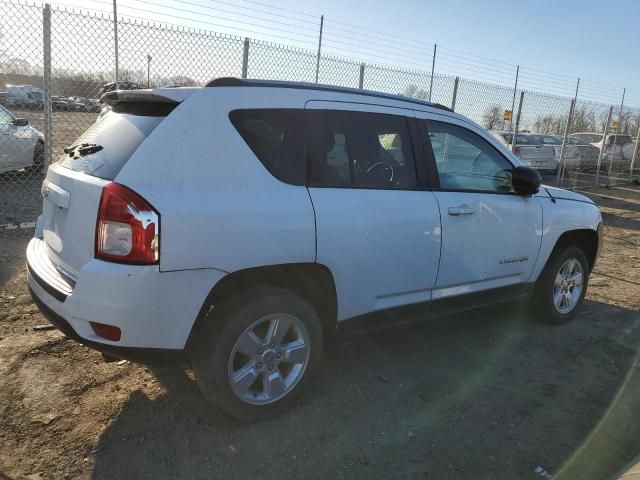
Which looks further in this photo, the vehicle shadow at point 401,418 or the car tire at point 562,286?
the car tire at point 562,286

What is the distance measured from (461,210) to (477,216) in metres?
0.20

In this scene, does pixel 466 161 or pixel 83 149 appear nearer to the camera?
pixel 83 149

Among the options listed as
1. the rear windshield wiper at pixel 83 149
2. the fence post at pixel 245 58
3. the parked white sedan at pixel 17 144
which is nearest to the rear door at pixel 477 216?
the rear windshield wiper at pixel 83 149

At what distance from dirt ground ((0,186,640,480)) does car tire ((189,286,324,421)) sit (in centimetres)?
17

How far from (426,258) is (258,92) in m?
1.52

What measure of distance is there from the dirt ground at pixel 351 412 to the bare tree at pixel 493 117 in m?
8.11

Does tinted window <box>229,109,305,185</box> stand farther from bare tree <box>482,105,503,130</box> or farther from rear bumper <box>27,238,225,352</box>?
bare tree <box>482,105,503,130</box>

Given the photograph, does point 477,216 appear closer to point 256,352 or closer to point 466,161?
point 466,161

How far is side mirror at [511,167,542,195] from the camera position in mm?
3989

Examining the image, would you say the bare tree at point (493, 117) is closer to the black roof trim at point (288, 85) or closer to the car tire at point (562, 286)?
the car tire at point (562, 286)

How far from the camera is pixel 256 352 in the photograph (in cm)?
292

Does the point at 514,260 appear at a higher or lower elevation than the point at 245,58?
lower

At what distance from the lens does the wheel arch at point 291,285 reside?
9.01 feet

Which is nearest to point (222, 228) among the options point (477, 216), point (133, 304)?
point (133, 304)
